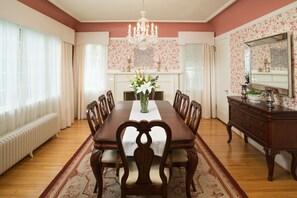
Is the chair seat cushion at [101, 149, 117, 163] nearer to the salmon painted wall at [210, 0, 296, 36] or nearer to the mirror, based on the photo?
the mirror

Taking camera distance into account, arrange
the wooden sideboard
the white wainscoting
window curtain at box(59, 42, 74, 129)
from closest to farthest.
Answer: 1. the wooden sideboard
2. window curtain at box(59, 42, 74, 129)
3. the white wainscoting

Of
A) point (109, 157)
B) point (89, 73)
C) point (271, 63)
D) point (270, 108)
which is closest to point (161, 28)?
point (89, 73)

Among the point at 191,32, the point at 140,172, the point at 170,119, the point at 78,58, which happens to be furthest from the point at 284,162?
the point at 78,58

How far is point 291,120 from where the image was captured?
2.61 metres

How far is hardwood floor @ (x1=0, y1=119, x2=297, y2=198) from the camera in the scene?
2.47 metres

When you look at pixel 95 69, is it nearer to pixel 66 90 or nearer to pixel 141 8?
pixel 66 90

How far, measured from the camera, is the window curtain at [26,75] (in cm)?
308

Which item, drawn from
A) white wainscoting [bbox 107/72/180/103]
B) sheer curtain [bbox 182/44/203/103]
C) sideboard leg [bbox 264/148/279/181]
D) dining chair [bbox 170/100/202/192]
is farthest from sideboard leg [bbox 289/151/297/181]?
white wainscoting [bbox 107/72/180/103]

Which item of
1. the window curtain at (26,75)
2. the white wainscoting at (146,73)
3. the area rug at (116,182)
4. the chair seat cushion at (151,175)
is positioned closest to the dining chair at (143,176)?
the chair seat cushion at (151,175)

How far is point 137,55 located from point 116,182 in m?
4.14

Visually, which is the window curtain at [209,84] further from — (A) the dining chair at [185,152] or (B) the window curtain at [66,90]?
(A) the dining chair at [185,152]

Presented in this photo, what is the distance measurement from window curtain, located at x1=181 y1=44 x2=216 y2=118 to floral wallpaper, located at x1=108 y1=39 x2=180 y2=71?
40 cm

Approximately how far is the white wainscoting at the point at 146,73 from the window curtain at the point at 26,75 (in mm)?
1524

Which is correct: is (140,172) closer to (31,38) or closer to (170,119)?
(170,119)
